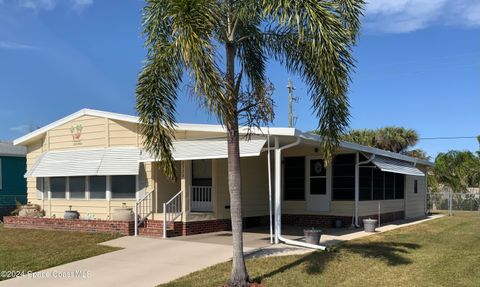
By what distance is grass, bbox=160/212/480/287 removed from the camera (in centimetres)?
854

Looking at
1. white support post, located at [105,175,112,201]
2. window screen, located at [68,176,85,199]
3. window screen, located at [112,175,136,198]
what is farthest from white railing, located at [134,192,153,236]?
window screen, located at [68,176,85,199]

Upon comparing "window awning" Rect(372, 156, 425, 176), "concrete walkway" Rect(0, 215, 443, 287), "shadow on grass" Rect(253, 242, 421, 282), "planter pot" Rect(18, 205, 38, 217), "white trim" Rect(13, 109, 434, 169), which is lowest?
"concrete walkway" Rect(0, 215, 443, 287)

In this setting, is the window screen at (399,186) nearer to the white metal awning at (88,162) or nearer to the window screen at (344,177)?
the window screen at (344,177)

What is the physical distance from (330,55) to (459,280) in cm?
451

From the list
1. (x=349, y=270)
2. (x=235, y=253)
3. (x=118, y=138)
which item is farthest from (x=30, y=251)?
(x=349, y=270)

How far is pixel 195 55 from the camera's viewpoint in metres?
6.84

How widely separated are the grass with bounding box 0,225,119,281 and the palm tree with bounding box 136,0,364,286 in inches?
157

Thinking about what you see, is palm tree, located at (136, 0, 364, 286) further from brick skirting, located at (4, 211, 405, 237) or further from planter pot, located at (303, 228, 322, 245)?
brick skirting, located at (4, 211, 405, 237)

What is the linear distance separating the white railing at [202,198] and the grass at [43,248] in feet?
9.09

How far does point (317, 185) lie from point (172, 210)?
221 inches

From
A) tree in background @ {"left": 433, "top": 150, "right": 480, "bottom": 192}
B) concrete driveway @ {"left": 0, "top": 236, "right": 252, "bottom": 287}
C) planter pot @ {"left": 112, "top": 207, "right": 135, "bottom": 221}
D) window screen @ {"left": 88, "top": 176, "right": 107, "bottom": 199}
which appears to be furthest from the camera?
tree in background @ {"left": 433, "top": 150, "right": 480, "bottom": 192}

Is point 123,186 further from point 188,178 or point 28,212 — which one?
point 28,212

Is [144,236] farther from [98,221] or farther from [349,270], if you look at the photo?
[349,270]

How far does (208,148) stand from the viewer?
13.6m
